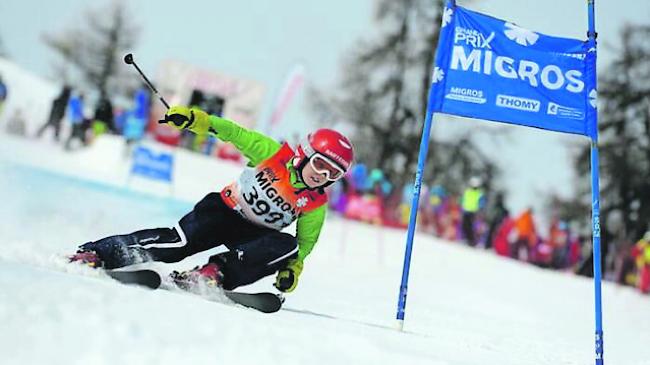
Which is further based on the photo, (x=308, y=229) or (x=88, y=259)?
(x=308, y=229)

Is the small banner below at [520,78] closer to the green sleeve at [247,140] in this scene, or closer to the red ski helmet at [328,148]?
the red ski helmet at [328,148]

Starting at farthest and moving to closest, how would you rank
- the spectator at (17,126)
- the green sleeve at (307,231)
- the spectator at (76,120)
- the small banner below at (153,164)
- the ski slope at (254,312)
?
1. the spectator at (17,126)
2. the spectator at (76,120)
3. the small banner below at (153,164)
4. the green sleeve at (307,231)
5. the ski slope at (254,312)

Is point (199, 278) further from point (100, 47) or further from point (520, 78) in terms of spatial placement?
point (100, 47)

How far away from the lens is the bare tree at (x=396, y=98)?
80.5 feet

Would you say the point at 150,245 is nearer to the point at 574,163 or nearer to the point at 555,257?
the point at 555,257

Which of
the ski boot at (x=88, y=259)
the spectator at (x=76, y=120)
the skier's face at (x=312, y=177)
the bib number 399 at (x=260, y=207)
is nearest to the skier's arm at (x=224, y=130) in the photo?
the bib number 399 at (x=260, y=207)

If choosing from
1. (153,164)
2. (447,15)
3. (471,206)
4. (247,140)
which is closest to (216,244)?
(247,140)

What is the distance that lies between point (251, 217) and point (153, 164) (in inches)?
413

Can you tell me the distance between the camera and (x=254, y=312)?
3.92m

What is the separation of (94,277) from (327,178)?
4.91 feet

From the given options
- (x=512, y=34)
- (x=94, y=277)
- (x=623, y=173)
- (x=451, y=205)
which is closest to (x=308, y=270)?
(x=512, y=34)

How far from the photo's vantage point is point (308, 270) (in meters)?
9.66

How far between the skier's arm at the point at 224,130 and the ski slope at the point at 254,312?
1006 mm

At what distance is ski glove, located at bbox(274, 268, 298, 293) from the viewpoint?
15.4 ft
